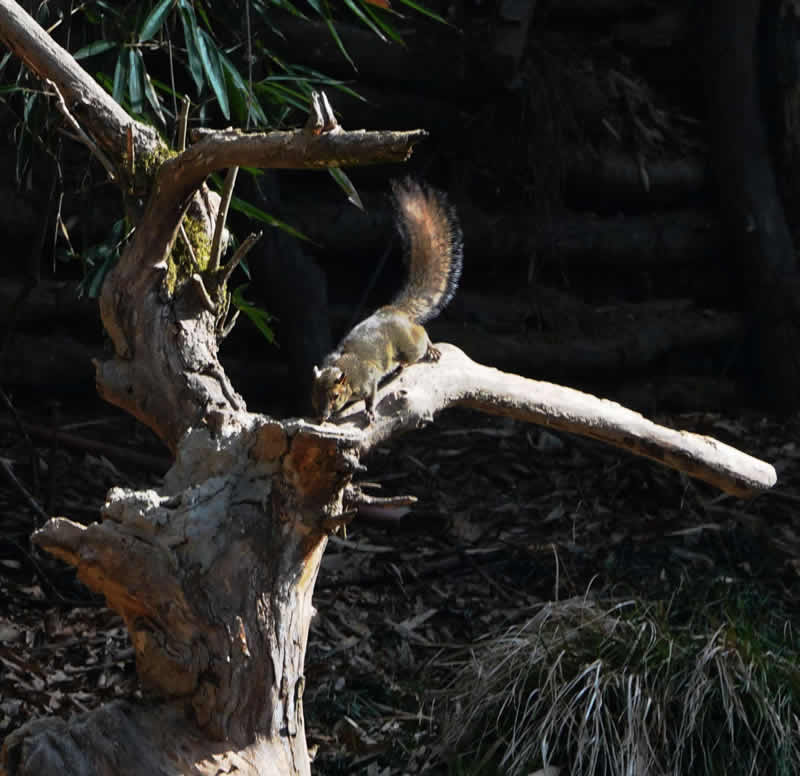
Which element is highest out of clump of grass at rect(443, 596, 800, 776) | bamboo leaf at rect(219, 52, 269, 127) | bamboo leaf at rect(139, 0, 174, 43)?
bamboo leaf at rect(139, 0, 174, 43)

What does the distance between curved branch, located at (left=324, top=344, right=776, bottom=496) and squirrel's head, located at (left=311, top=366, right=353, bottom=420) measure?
264 millimetres

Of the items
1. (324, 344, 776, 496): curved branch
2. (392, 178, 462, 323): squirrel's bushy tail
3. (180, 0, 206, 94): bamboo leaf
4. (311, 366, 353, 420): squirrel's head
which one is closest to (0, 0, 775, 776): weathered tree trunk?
(324, 344, 776, 496): curved branch

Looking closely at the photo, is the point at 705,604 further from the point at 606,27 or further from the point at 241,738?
the point at 606,27

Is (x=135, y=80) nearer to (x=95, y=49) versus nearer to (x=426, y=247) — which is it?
(x=95, y=49)

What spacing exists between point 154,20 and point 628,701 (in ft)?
6.62

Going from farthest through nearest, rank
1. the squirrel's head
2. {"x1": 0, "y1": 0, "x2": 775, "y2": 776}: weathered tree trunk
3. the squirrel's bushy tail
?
the squirrel's bushy tail < the squirrel's head < {"x1": 0, "y1": 0, "x2": 775, "y2": 776}: weathered tree trunk

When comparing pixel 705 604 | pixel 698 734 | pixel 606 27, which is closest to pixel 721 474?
pixel 698 734

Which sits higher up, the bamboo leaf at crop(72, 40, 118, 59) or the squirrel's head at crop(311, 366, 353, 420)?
the bamboo leaf at crop(72, 40, 118, 59)

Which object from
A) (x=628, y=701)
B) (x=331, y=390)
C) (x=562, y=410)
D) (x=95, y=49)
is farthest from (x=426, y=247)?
(x=628, y=701)

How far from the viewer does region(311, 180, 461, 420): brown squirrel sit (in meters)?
2.63

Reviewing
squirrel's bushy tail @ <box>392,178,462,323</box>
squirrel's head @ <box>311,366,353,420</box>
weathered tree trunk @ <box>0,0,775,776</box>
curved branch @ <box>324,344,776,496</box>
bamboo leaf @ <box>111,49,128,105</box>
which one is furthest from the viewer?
bamboo leaf @ <box>111,49,128,105</box>

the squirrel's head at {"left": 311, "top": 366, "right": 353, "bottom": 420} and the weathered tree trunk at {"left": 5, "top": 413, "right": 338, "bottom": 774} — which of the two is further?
the squirrel's head at {"left": 311, "top": 366, "right": 353, "bottom": 420}

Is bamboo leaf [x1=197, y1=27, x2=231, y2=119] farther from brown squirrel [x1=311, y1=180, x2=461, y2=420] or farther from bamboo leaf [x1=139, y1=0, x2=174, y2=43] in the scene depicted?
brown squirrel [x1=311, y1=180, x2=461, y2=420]

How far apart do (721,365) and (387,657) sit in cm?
271
